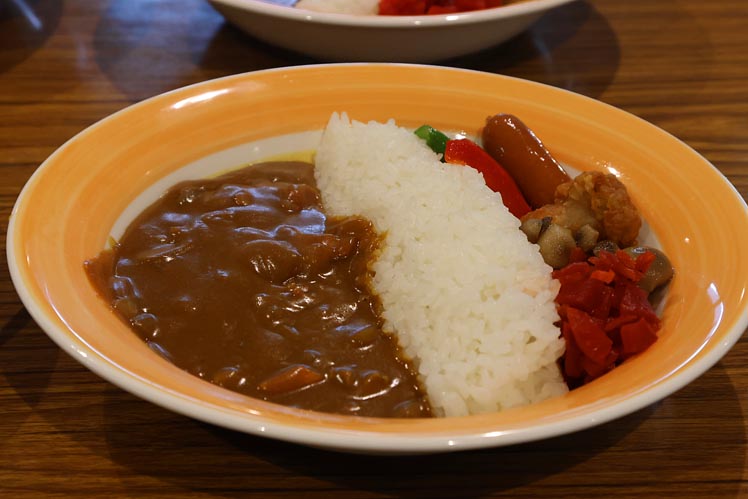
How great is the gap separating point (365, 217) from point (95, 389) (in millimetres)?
978

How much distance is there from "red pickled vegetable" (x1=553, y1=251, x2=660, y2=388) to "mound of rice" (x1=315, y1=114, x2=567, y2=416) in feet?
0.15

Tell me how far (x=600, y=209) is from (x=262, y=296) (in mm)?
1032

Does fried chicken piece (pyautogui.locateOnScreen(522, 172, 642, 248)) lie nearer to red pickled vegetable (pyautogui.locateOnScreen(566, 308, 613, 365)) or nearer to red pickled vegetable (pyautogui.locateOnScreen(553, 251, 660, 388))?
red pickled vegetable (pyautogui.locateOnScreen(553, 251, 660, 388))

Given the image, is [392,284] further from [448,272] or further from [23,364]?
[23,364]

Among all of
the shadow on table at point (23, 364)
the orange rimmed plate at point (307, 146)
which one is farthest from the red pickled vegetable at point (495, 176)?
the shadow on table at point (23, 364)

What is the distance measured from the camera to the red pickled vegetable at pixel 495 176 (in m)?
2.47

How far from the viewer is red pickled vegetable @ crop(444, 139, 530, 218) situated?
8.12 feet

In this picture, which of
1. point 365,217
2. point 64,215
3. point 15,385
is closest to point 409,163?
point 365,217

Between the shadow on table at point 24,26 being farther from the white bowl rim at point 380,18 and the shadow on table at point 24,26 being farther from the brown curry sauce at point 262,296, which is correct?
the brown curry sauce at point 262,296

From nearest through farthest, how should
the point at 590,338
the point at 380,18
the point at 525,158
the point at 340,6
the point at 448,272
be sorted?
the point at 590,338, the point at 448,272, the point at 525,158, the point at 380,18, the point at 340,6

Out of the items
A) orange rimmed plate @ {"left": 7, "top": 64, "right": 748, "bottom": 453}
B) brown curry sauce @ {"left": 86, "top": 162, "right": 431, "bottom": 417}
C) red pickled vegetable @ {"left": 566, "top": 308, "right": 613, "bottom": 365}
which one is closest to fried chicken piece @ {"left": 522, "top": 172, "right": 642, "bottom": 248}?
orange rimmed plate @ {"left": 7, "top": 64, "right": 748, "bottom": 453}

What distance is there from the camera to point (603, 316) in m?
1.84

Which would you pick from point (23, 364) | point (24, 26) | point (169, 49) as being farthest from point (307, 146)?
point (24, 26)

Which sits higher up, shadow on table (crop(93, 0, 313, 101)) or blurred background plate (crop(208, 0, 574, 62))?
blurred background plate (crop(208, 0, 574, 62))
